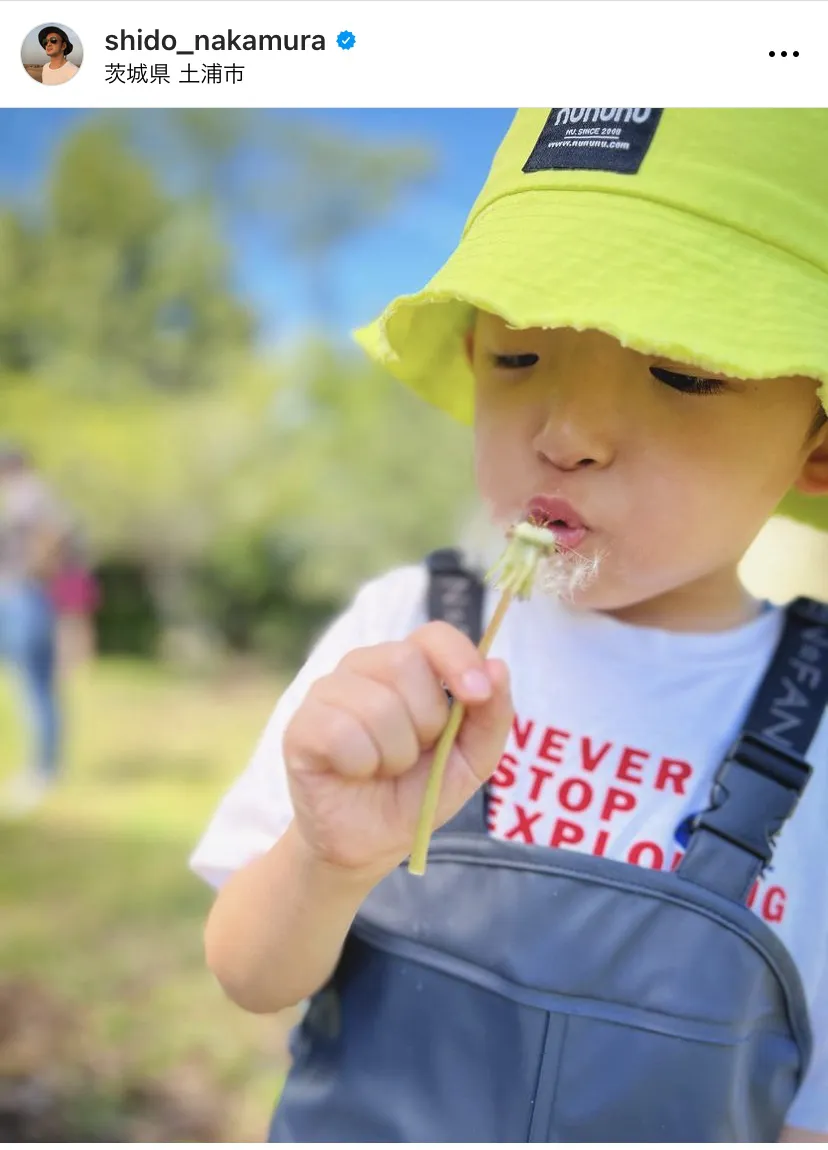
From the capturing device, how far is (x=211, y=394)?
2873mm

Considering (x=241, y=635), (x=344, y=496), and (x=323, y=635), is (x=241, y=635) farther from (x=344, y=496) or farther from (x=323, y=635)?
(x=323, y=635)

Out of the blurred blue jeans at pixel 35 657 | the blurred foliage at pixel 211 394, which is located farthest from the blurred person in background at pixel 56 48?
the blurred blue jeans at pixel 35 657

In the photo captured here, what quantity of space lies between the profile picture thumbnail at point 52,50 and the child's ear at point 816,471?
480mm

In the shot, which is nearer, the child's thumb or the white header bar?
the child's thumb

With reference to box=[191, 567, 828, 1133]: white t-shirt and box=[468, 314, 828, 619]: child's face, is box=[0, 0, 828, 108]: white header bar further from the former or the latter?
box=[191, 567, 828, 1133]: white t-shirt

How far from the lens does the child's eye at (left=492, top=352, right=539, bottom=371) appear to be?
0.58 metres

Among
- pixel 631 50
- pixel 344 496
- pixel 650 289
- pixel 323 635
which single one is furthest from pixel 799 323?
pixel 344 496

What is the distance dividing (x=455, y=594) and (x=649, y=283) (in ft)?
0.72

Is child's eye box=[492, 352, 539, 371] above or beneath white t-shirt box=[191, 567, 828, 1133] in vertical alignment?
above

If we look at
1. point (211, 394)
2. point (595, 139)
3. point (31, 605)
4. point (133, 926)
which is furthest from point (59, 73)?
point (211, 394)

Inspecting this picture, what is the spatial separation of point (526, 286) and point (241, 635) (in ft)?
7.09

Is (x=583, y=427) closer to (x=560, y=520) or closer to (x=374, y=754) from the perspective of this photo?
(x=560, y=520)

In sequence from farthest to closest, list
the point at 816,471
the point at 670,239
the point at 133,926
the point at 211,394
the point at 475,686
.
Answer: the point at 211,394, the point at 133,926, the point at 816,471, the point at 670,239, the point at 475,686

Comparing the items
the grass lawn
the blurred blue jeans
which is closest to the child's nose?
the grass lawn
